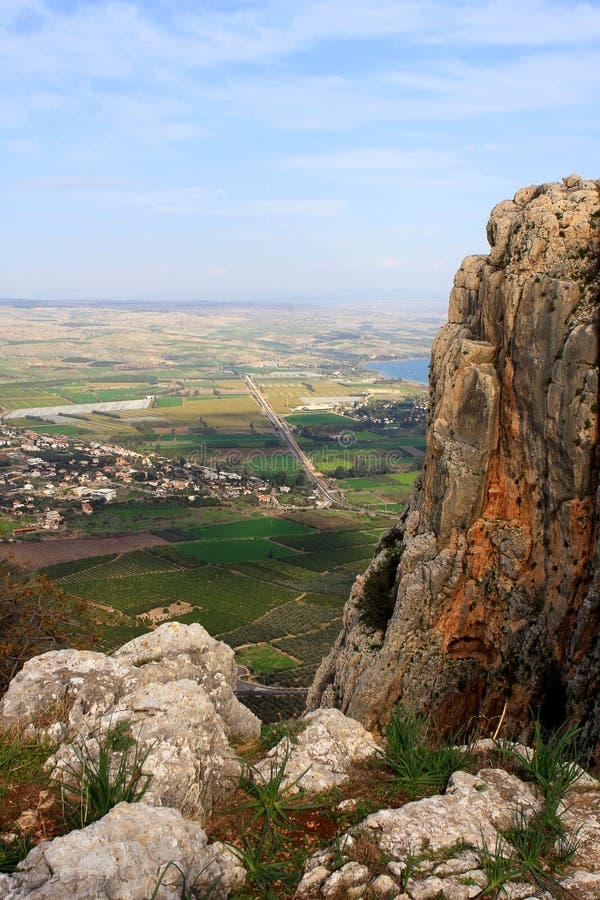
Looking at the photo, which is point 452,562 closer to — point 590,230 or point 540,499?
point 540,499

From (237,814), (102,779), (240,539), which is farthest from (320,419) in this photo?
(102,779)

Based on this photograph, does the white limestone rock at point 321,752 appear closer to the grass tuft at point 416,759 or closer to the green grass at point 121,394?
the grass tuft at point 416,759

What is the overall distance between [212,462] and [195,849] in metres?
112

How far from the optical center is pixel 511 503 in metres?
16.3

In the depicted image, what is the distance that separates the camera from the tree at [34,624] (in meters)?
16.4

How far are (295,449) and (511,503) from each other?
111570 millimetres

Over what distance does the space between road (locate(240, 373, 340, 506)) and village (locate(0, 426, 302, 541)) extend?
197 inches

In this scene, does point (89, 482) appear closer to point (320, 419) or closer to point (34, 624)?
point (320, 419)

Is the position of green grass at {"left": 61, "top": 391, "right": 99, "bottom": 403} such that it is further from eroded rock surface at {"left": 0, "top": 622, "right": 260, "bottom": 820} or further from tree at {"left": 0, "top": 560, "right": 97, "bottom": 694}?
eroded rock surface at {"left": 0, "top": 622, "right": 260, "bottom": 820}

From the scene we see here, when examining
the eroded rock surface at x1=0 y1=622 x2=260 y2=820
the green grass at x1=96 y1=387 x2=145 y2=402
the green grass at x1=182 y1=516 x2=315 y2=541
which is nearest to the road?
the green grass at x1=182 y1=516 x2=315 y2=541

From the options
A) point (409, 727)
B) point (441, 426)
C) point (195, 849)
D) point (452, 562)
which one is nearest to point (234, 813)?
point (195, 849)

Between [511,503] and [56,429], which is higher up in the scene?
[511,503]

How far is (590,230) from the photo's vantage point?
14703 millimetres

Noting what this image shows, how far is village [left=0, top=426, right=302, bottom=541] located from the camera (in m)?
85.6
